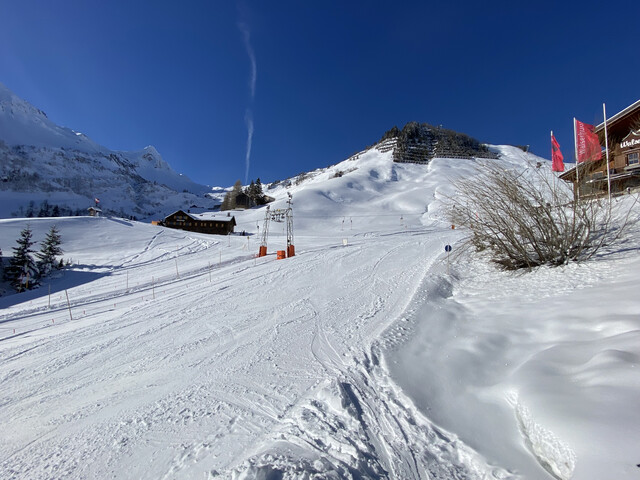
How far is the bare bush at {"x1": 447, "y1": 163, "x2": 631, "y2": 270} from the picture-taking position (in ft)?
26.8

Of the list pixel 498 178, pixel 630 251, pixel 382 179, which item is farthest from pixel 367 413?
pixel 382 179

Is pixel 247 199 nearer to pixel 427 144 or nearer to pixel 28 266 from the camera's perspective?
pixel 28 266

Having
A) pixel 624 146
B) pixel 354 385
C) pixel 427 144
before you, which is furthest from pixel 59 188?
pixel 624 146

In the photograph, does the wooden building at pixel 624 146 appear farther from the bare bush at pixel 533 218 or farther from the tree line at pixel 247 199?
the tree line at pixel 247 199

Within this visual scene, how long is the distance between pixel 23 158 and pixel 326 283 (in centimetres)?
26549

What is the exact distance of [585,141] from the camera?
11781 millimetres

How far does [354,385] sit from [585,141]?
1506 centimetres

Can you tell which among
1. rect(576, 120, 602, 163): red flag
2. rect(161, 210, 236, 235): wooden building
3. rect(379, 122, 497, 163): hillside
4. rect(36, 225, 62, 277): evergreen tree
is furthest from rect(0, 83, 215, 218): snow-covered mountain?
rect(576, 120, 602, 163): red flag

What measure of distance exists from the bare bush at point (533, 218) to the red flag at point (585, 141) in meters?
3.91

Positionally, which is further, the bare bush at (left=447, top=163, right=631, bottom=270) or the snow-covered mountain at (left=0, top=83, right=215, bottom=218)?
the snow-covered mountain at (left=0, top=83, right=215, bottom=218)

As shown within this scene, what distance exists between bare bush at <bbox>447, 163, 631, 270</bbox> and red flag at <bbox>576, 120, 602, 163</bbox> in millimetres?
3915

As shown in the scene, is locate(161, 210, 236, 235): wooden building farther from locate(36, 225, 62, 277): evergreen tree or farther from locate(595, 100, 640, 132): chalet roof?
locate(595, 100, 640, 132): chalet roof

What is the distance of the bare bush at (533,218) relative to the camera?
816 cm

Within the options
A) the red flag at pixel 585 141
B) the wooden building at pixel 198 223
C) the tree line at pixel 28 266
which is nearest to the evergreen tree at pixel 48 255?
the tree line at pixel 28 266
